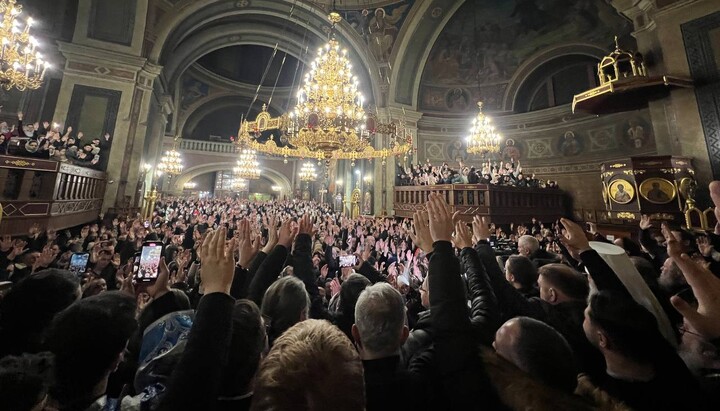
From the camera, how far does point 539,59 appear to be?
39.7ft

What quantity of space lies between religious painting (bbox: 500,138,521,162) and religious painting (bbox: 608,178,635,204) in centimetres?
610

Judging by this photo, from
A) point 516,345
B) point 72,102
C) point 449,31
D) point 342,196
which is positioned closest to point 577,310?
point 516,345

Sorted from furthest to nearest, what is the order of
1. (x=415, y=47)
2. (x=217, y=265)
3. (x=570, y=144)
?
(x=415, y=47) < (x=570, y=144) < (x=217, y=265)

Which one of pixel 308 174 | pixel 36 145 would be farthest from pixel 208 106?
pixel 36 145

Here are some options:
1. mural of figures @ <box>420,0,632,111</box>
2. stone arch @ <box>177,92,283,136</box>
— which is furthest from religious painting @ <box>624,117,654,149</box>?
stone arch @ <box>177,92,283,136</box>

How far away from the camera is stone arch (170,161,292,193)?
20.2 meters

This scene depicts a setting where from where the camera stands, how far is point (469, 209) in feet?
25.7

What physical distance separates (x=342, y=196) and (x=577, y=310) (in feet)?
49.5

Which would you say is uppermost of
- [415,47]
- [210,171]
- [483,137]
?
[415,47]

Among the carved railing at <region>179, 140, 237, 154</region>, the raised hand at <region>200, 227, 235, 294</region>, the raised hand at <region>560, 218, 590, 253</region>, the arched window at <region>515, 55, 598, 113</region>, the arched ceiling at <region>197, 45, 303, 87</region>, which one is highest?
the arched ceiling at <region>197, 45, 303, 87</region>

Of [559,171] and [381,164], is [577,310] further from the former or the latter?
[559,171]

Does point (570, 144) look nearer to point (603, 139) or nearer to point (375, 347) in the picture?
point (603, 139)

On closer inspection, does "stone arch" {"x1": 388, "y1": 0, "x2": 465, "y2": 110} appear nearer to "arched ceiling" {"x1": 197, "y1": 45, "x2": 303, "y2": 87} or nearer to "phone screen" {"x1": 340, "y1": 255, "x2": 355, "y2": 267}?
"phone screen" {"x1": 340, "y1": 255, "x2": 355, "y2": 267}

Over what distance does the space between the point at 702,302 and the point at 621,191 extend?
723 centimetres
